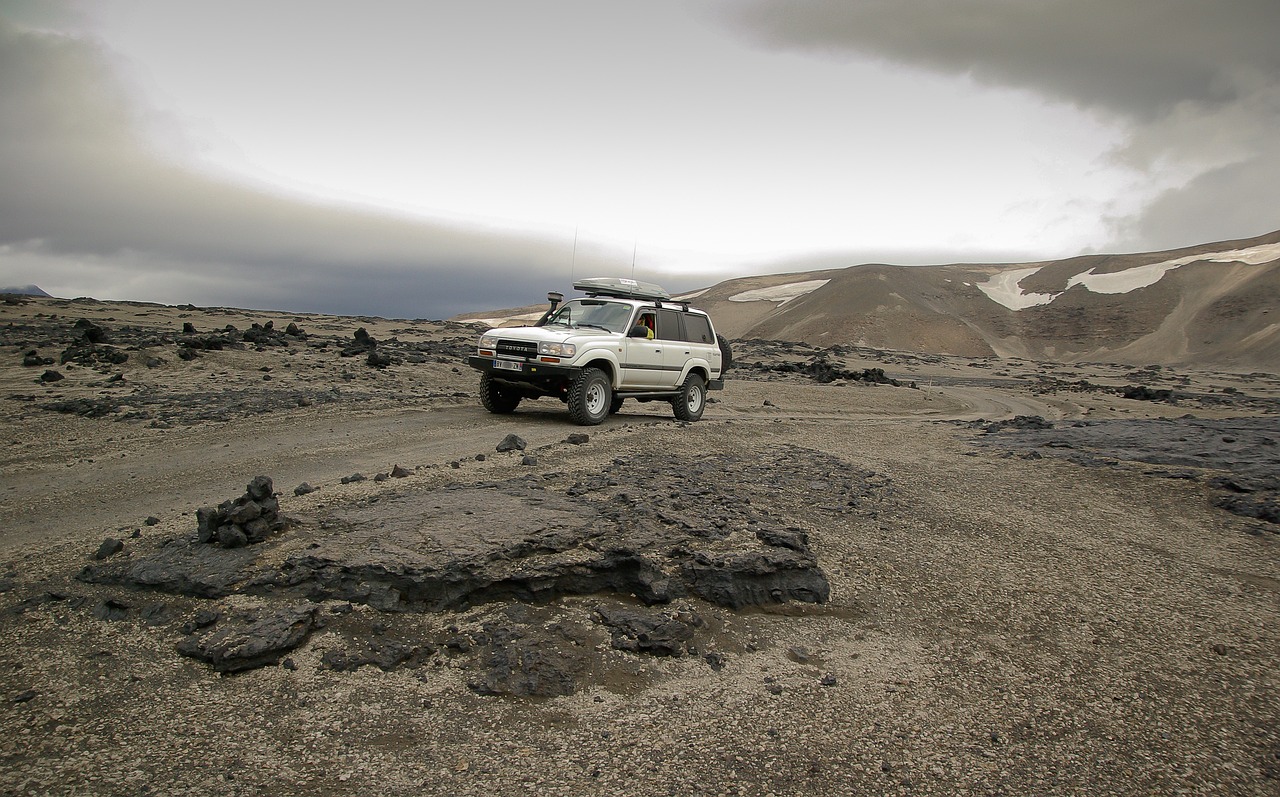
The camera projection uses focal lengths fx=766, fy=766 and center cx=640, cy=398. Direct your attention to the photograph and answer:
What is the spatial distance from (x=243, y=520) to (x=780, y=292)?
117 meters

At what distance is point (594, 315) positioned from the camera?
13203 mm

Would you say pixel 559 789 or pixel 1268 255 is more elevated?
pixel 1268 255

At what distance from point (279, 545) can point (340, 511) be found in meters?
0.84

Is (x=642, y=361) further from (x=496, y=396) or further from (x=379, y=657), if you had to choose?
(x=379, y=657)

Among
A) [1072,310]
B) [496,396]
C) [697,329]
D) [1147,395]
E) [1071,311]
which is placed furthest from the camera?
[1072,310]

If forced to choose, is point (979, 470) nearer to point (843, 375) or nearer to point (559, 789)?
point (559, 789)

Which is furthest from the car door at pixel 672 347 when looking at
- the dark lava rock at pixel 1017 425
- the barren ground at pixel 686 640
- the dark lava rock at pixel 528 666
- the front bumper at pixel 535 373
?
the dark lava rock at pixel 528 666

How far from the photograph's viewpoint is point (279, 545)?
5.17 metres

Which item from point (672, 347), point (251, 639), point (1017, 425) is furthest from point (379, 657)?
point (1017, 425)

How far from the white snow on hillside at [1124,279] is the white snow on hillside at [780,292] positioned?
24231 mm

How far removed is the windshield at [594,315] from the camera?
1297cm

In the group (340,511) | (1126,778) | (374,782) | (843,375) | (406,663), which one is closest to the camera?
(374,782)

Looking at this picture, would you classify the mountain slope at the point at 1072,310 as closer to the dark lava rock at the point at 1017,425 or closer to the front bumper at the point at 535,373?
the dark lava rock at the point at 1017,425

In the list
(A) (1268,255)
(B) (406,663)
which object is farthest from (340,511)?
(A) (1268,255)
